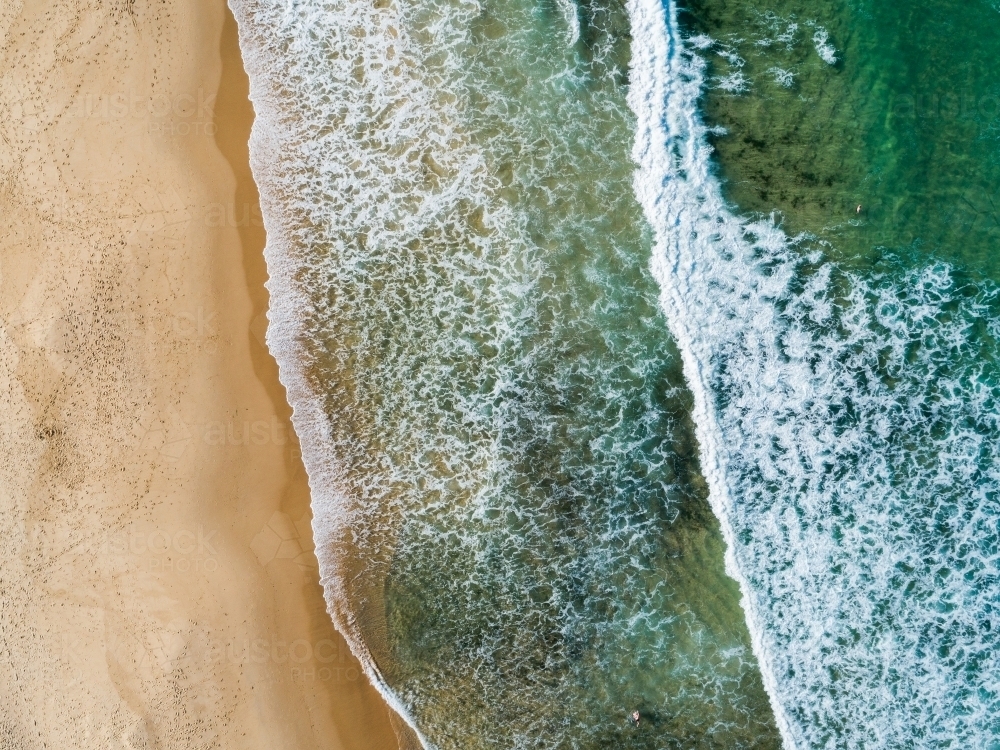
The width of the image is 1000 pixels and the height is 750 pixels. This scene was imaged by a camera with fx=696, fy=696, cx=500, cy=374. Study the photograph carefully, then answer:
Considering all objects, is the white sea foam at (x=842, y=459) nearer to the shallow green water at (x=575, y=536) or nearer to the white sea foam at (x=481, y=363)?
the shallow green water at (x=575, y=536)

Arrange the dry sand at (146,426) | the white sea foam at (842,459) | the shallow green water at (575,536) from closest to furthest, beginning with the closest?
the white sea foam at (842,459) < the shallow green water at (575,536) < the dry sand at (146,426)

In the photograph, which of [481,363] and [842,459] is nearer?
[842,459]

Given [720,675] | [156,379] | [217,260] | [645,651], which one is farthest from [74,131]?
[720,675]

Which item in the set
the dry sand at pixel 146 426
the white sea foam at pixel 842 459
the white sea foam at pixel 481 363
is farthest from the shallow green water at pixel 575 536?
the dry sand at pixel 146 426

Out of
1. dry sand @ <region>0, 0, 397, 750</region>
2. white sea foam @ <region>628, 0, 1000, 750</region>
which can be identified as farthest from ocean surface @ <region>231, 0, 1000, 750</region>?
dry sand @ <region>0, 0, 397, 750</region>

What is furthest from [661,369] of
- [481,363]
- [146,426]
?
[146,426]

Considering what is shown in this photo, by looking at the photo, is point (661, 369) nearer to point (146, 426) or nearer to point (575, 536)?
point (575, 536)
